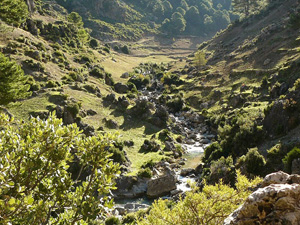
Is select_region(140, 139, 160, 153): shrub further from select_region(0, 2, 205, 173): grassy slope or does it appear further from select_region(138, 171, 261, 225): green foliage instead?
select_region(138, 171, 261, 225): green foliage

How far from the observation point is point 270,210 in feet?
28.7

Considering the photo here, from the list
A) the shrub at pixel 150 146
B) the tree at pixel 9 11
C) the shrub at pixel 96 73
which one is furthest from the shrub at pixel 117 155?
the shrub at pixel 96 73

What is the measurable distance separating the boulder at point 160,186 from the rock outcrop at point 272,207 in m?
23.4

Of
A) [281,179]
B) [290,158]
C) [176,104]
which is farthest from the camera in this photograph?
[176,104]

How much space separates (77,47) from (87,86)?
40.2 metres

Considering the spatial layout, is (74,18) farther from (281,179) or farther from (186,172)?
(281,179)

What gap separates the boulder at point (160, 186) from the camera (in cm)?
3161

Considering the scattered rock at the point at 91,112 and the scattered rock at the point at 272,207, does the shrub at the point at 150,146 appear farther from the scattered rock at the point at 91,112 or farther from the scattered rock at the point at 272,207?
the scattered rock at the point at 272,207

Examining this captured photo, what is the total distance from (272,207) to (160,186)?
24.5 metres

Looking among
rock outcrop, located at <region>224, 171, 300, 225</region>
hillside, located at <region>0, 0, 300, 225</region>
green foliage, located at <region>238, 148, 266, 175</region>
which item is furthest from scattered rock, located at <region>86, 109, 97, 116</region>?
rock outcrop, located at <region>224, 171, 300, 225</region>

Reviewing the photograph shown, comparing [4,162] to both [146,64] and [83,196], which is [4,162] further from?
[146,64]

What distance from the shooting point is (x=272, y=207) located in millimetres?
8719

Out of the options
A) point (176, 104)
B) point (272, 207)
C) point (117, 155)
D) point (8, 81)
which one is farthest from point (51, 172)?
point (176, 104)

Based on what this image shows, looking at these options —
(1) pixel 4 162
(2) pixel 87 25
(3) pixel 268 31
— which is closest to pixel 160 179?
(1) pixel 4 162
